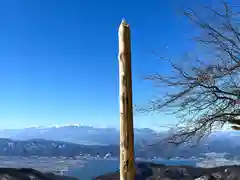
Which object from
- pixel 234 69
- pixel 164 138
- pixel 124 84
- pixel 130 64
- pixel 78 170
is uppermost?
pixel 234 69

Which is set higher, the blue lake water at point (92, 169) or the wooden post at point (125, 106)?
the wooden post at point (125, 106)

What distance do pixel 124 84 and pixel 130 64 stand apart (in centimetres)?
25

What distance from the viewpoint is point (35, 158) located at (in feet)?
49.4

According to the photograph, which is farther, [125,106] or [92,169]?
[92,169]

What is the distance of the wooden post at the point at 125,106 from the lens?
11.3 ft

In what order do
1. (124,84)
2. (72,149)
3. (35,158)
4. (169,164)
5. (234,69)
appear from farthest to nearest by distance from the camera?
1. (72,149)
2. (35,158)
3. (169,164)
4. (234,69)
5. (124,84)

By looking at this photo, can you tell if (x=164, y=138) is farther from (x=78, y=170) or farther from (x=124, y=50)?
(x=78, y=170)

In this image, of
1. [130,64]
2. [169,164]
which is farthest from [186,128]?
[169,164]

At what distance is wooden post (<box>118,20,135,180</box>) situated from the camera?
344 cm

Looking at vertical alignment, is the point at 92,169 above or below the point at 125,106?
below

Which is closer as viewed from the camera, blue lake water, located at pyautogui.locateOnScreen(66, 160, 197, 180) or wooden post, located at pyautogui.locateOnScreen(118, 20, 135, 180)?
wooden post, located at pyautogui.locateOnScreen(118, 20, 135, 180)

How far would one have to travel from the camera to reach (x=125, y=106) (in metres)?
3.47

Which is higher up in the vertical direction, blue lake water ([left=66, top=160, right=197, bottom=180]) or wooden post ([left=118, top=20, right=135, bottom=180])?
wooden post ([left=118, top=20, right=135, bottom=180])

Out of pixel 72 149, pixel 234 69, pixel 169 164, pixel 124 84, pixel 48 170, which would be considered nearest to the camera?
Result: pixel 124 84
